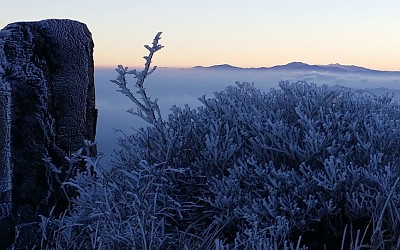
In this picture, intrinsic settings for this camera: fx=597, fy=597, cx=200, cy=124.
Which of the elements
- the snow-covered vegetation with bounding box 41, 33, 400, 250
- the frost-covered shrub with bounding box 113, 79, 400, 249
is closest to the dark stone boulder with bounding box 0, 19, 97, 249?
the snow-covered vegetation with bounding box 41, 33, 400, 250

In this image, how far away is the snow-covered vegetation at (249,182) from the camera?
4.01 meters

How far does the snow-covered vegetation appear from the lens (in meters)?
4.01

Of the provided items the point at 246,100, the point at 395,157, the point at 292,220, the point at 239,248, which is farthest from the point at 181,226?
Result: the point at 395,157

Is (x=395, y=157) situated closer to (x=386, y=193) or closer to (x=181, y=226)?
(x=386, y=193)

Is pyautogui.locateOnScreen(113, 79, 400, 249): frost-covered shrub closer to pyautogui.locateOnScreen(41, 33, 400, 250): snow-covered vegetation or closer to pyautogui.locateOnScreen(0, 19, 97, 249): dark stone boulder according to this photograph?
pyautogui.locateOnScreen(41, 33, 400, 250): snow-covered vegetation

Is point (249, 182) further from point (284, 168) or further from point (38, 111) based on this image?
point (38, 111)

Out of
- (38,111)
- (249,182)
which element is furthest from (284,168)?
(38,111)

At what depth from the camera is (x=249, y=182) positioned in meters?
4.38

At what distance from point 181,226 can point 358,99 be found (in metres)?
2.16

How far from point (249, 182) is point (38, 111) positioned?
2.40m

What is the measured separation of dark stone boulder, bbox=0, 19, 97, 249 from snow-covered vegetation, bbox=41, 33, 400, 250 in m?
0.63

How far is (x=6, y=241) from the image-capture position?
5598mm

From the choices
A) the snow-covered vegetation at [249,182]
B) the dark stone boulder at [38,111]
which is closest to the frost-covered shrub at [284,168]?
the snow-covered vegetation at [249,182]

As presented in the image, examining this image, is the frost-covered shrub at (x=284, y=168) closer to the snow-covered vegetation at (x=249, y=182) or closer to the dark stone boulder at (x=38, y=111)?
the snow-covered vegetation at (x=249, y=182)
